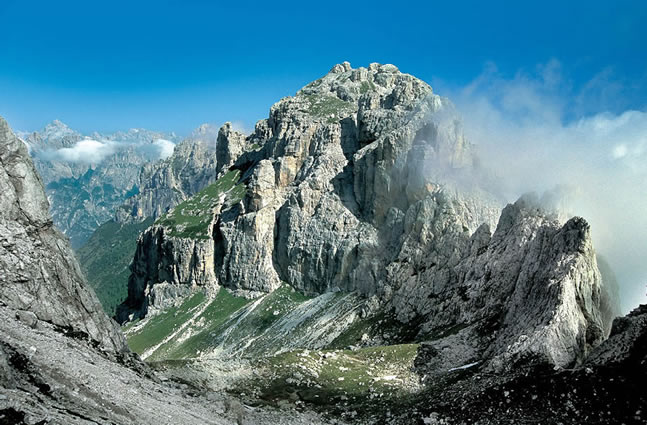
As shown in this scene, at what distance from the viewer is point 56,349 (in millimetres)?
41625

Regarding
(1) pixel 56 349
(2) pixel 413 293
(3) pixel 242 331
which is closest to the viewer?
(1) pixel 56 349

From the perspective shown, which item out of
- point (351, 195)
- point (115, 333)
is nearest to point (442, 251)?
point (351, 195)

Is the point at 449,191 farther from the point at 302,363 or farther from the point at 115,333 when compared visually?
the point at 115,333

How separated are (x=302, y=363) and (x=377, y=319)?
146 ft

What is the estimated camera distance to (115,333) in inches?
2318

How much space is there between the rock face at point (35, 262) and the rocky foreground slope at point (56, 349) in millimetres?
103

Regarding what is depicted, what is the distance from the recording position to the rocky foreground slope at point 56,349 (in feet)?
108

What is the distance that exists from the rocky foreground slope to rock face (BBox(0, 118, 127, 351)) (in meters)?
0.10

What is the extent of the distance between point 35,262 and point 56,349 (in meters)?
14.0

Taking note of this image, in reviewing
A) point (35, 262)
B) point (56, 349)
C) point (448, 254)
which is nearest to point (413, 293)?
point (448, 254)

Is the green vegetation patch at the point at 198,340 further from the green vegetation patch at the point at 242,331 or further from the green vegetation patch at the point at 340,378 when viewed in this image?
the green vegetation patch at the point at 340,378

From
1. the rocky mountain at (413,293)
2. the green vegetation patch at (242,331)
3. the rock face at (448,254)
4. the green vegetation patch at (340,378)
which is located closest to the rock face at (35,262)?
the rocky mountain at (413,293)

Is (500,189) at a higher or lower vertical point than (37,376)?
higher

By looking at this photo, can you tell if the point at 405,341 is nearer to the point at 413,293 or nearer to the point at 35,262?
the point at 413,293
